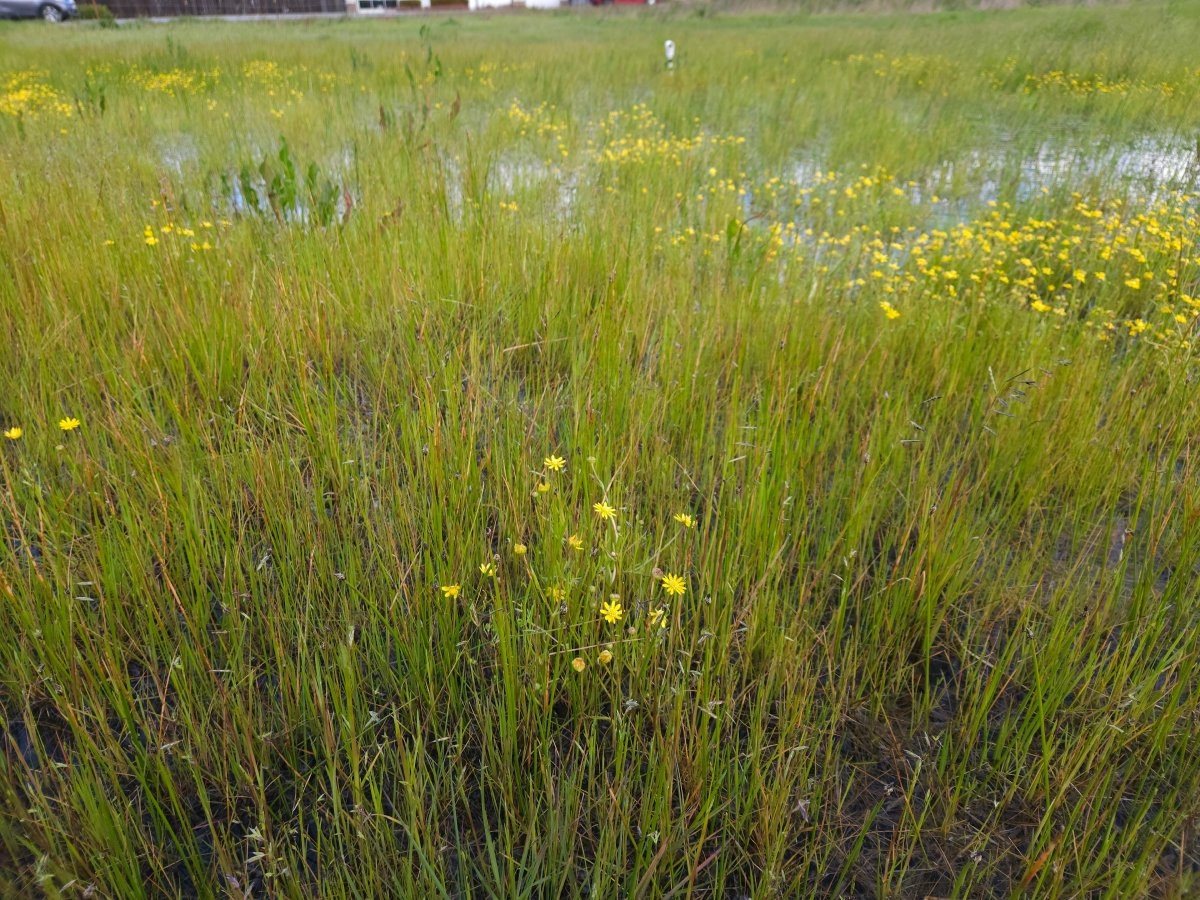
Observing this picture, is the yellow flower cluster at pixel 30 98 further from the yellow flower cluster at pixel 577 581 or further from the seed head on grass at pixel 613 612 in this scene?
the seed head on grass at pixel 613 612

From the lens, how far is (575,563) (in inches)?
59.9

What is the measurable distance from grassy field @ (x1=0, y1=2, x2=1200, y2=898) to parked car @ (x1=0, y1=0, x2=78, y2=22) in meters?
27.4

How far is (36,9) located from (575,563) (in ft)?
105

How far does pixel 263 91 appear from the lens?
816 centimetres

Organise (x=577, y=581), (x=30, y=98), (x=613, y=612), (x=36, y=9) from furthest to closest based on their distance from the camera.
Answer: (x=36, y=9)
(x=30, y=98)
(x=577, y=581)
(x=613, y=612)

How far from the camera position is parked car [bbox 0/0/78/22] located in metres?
22.5

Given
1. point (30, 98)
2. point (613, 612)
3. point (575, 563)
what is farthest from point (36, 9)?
point (613, 612)

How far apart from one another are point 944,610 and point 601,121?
20.4ft

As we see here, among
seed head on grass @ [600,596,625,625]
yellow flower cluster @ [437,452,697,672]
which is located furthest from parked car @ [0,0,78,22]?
seed head on grass @ [600,596,625,625]

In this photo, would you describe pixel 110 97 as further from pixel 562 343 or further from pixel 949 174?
pixel 949 174

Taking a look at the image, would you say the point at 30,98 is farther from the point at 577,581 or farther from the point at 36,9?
the point at 36,9

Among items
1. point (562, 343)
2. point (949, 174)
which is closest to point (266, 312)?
point (562, 343)

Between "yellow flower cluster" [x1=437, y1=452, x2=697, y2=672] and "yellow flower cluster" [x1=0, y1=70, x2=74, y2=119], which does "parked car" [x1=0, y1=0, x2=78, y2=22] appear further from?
"yellow flower cluster" [x1=437, y1=452, x2=697, y2=672]

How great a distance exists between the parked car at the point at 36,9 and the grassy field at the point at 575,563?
2740cm
